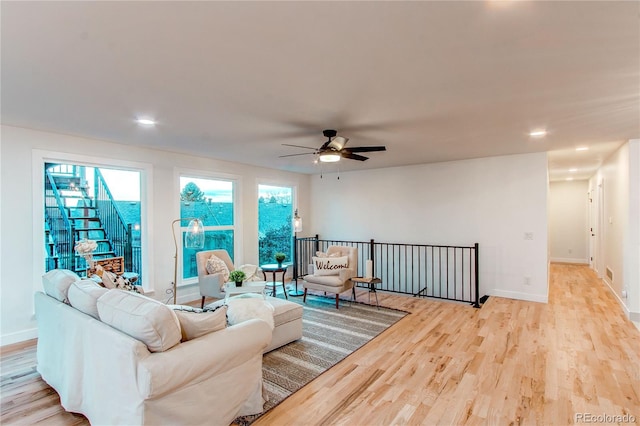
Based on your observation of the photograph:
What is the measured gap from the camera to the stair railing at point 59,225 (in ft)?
13.4

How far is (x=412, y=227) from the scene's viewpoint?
6.61 metres

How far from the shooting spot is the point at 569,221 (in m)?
9.23

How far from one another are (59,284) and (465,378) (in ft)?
11.9

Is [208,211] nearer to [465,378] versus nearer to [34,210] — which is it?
[34,210]

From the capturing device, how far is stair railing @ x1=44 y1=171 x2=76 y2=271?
13.4 feet

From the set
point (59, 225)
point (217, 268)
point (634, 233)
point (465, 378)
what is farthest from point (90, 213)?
point (634, 233)

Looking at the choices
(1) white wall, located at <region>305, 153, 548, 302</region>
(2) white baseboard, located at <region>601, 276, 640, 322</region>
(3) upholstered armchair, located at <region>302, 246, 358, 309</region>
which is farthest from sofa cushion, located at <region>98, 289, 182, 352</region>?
(2) white baseboard, located at <region>601, 276, 640, 322</region>

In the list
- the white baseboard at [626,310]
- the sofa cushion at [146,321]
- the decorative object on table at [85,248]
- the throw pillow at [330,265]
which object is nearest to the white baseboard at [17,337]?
the decorative object on table at [85,248]

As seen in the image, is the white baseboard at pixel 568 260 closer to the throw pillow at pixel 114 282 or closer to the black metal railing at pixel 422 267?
the black metal railing at pixel 422 267

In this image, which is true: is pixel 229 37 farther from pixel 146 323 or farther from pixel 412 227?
pixel 412 227

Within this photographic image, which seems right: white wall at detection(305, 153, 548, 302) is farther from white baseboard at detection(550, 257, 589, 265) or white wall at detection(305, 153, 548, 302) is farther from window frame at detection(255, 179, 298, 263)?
white baseboard at detection(550, 257, 589, 265)

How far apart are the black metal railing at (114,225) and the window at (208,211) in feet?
2.61

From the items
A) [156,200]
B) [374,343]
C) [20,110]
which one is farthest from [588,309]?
[20,110]

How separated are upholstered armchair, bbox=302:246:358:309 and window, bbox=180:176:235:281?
6.20 feet
